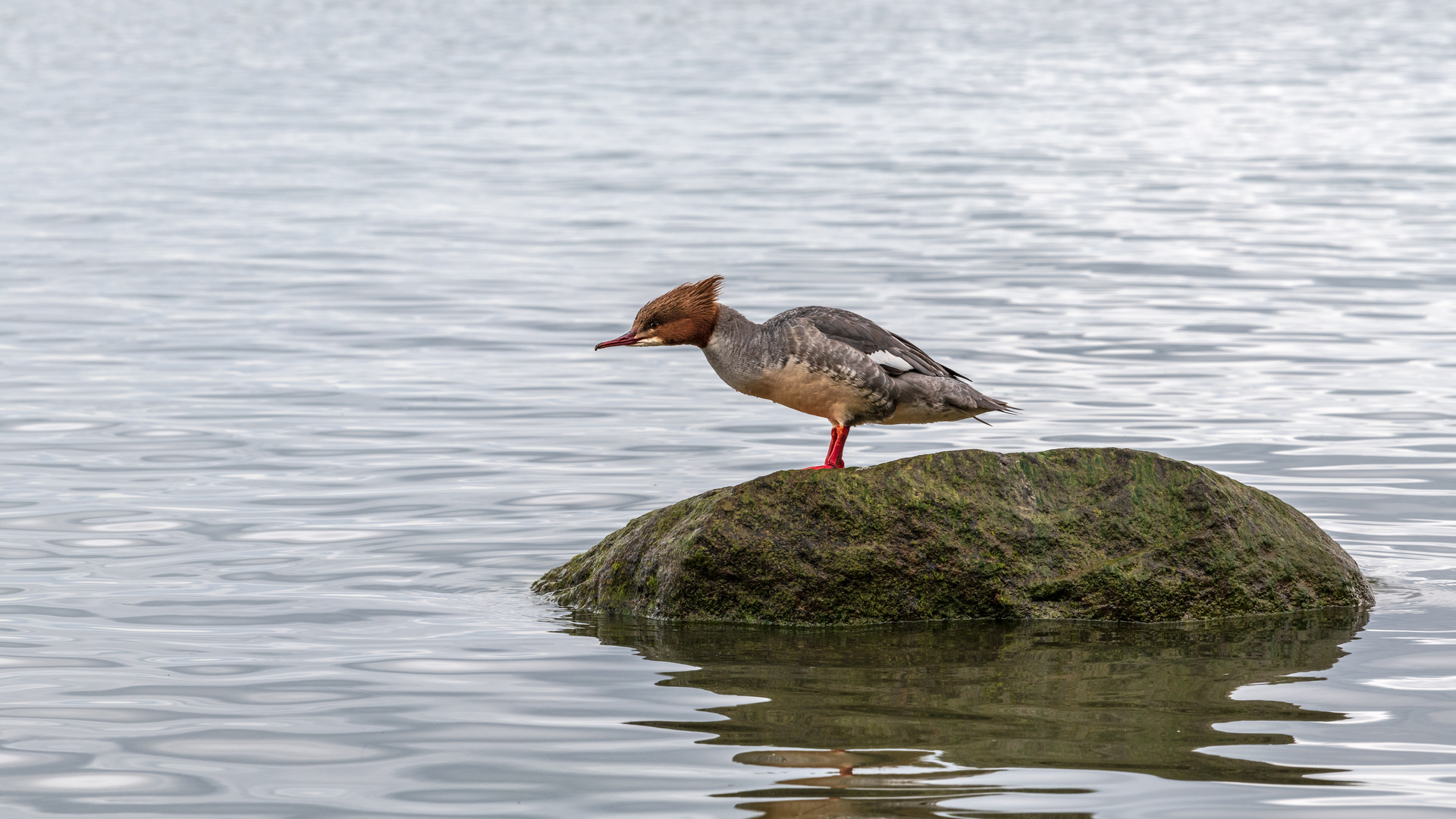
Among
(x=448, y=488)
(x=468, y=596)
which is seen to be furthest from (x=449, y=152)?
(x=468, y=596)

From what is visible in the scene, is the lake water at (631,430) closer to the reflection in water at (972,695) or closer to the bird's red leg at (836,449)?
the reflection in water at (972,695)

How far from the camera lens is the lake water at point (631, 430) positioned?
6008mm

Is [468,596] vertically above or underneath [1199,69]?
underneath

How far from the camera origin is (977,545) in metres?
7.54

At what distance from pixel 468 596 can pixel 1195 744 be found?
364 centimetres

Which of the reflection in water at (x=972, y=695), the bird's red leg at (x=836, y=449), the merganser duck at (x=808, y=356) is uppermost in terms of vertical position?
the merganser duck at (x=808, y=356)

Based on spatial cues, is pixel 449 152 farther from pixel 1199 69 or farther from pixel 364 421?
pixel 1199 69

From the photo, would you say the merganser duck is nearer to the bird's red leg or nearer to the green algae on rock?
the bird's red leg

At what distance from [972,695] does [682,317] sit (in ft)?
6.86

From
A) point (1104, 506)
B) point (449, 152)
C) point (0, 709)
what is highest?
point (449, 152)

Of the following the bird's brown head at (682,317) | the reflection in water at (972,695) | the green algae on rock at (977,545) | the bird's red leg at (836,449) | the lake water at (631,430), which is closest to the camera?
the reflection in water at (972,695)

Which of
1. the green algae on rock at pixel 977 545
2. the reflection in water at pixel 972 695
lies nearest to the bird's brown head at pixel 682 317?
the green algae on rock at pixel 977 545

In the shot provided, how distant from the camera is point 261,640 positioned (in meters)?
7.54

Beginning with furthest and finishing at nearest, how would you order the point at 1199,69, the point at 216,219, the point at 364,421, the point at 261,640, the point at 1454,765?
the point at 1199,69 < the point at 216,219 < the point at 364,421 < the point at 261,640 < the point at 1454,765
